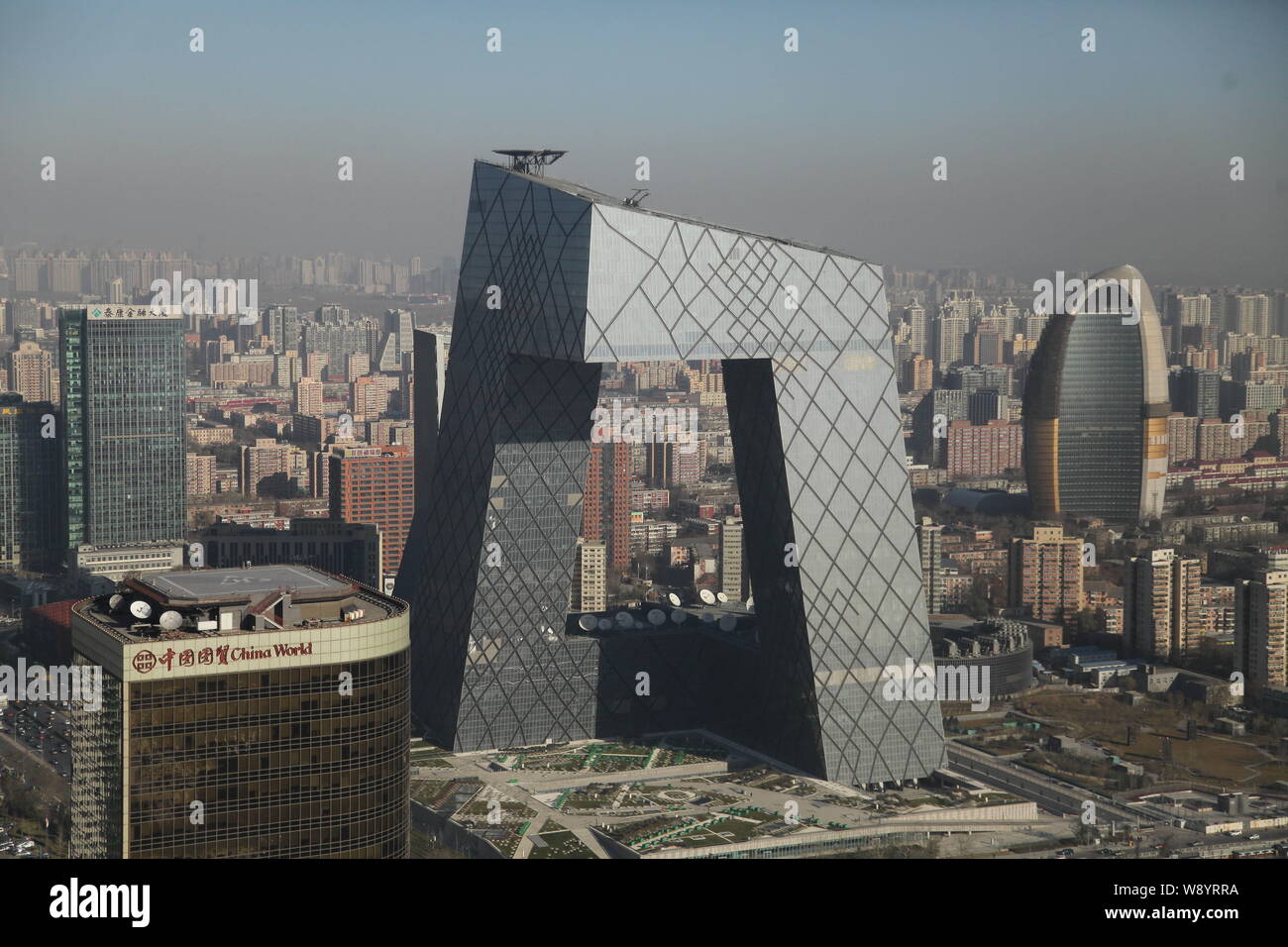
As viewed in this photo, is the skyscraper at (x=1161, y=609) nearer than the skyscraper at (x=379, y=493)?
Yes

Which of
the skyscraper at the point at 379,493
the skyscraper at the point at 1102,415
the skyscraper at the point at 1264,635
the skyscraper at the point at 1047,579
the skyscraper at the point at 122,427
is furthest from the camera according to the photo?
the skyscraper at the point at 1102,415

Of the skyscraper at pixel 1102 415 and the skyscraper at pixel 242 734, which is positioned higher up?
the skyscraper at pixel 1102 415

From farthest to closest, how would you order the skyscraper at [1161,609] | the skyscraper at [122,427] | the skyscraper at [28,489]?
the skyscraper at [122,427], the skyscraper at [28,489], the skyscraper at [1161,609]

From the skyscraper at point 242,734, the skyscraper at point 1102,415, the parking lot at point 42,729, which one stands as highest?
the skyscraper at point 1102,415

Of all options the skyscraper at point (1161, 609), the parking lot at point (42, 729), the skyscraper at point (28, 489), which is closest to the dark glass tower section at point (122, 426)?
the skyscraper at point (28, 489)

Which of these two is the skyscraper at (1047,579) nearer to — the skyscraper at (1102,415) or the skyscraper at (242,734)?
the skyscraper at (1102,415)
